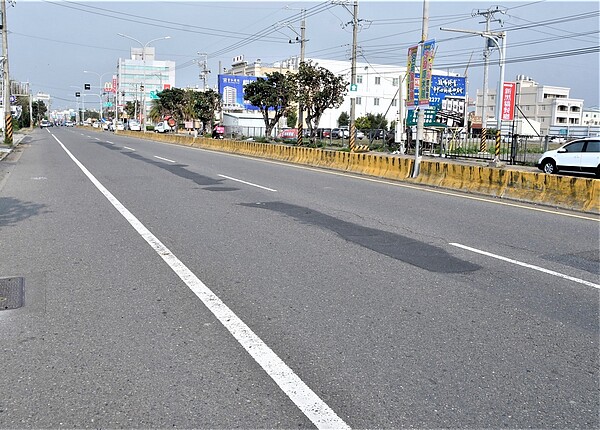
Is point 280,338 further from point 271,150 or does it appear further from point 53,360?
point 271,150

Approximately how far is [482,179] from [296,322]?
12.1 metres

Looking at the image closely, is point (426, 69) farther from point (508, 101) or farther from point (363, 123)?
point (363, 123)

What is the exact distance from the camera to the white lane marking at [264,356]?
3736 millimetres

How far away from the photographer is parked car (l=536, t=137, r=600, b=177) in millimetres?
23438

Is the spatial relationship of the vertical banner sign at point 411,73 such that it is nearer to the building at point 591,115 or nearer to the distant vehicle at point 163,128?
the distant vehicle at point 163,128

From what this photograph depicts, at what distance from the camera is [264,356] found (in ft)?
15.1

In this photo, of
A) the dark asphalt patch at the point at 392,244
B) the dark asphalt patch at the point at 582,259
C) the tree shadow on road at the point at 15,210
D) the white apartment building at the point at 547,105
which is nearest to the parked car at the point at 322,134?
the tree shadow on road at the point at 15,210

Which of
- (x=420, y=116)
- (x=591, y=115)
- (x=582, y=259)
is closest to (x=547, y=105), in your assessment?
(x=591, y=115)

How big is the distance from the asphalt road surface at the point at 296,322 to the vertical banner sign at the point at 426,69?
9266 millimetres

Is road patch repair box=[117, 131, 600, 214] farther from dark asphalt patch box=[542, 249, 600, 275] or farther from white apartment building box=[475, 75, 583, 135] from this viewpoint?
white apartment building box=[475, 75, 583, 135]

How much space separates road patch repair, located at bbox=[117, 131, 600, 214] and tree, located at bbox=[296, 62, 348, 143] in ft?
70.1

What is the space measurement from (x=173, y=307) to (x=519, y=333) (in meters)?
3.17

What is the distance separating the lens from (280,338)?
498 cm

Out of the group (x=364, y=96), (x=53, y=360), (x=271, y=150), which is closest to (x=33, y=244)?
(x=53, y=360)
